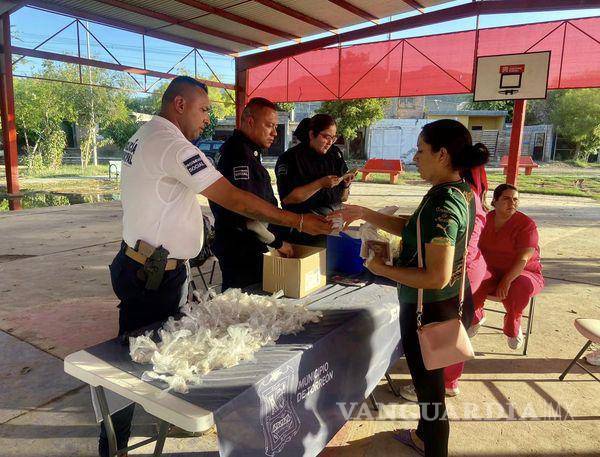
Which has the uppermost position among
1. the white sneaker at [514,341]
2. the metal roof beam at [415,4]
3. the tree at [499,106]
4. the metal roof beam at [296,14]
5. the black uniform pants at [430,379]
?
the tree at [499,106]

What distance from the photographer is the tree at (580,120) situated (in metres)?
28.0

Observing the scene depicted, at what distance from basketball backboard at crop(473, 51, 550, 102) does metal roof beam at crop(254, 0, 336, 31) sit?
10.7 ft

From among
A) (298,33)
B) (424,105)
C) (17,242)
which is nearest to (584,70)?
(298,33)

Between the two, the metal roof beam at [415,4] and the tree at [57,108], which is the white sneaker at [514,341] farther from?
the tree at [57,108]

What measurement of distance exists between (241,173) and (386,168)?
1496 centimetres

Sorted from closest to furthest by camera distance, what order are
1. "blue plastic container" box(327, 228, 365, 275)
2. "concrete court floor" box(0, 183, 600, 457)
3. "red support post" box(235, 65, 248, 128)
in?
"concrete court floor" box(0, 183, 600, 457)
"blue plastic container" box(327, 228, 365, 275)
"red support post" box(235, 65, 248, 128)

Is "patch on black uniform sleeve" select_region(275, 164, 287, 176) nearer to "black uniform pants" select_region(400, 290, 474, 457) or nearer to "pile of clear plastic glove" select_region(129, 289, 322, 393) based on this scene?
"pile of clear plastic glove" select_region(129, 289, 322, 393)

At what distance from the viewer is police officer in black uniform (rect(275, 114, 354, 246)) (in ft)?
9.59

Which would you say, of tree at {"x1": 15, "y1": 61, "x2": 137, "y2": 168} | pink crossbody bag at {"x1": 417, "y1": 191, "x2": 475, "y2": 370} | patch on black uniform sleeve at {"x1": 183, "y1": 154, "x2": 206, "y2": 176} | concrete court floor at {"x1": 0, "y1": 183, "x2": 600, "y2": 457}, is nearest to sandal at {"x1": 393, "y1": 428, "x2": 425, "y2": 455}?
concrete court floor at {"x1": 0, "y1": 183, "x2": 600, "y2": 457}

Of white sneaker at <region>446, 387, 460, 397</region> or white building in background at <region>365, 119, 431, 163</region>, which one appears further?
white building in background at <region>365, 119, 431, 163</region>

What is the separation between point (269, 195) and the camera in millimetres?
2418

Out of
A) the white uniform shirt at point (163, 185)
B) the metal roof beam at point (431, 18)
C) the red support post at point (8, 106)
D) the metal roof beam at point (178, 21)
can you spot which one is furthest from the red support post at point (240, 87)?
the white uniform shirt at point (163, 185)

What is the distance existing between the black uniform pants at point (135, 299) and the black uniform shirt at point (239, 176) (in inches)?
19.6

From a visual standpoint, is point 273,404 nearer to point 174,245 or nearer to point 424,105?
point 174,245
